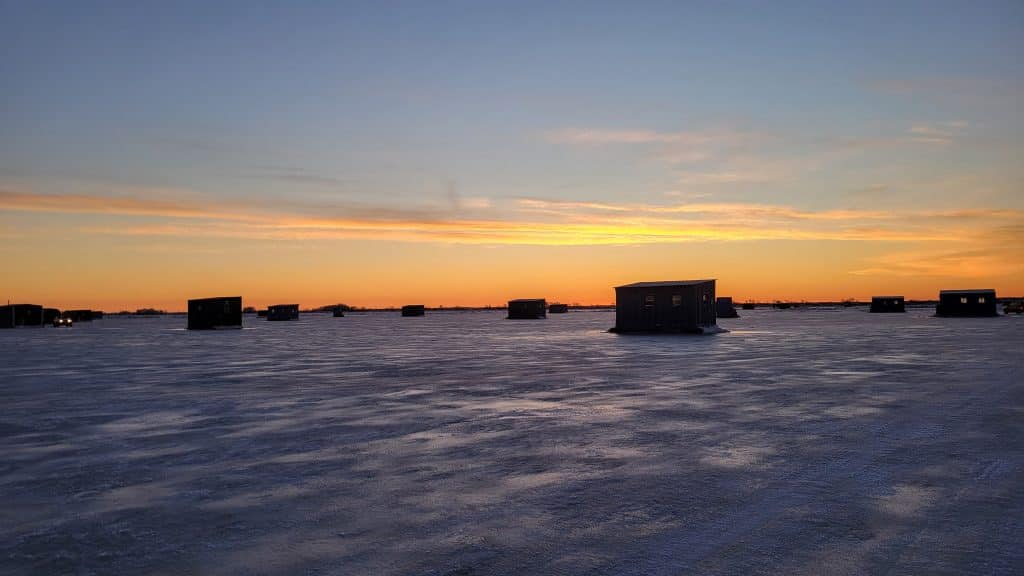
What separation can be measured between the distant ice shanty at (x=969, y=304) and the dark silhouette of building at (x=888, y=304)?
117ft

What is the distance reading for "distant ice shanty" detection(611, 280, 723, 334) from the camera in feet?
155

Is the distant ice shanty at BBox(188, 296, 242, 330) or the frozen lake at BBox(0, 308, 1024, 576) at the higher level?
the distant ice shanty at BBox(188, 296, 242, 330)

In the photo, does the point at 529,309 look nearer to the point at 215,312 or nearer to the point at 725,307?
the point at 725,307

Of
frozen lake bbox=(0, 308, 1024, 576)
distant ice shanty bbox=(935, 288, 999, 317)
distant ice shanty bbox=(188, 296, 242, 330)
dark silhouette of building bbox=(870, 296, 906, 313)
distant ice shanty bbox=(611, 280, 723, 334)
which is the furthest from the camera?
dark silhouette of building bbox=(870, 296, 906, 313)

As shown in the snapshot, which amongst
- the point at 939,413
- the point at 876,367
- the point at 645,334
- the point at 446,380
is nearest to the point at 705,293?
the point at 645,334

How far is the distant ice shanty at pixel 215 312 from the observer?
7212cm

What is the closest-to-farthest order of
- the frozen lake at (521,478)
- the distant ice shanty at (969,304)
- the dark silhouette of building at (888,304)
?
the frozen lake at (521,478), the distant ice shanty at (969,304), the dark silhouette of building at (888,304)

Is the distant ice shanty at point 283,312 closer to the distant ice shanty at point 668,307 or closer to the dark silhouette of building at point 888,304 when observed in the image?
the distant ice shanty at point 668,307

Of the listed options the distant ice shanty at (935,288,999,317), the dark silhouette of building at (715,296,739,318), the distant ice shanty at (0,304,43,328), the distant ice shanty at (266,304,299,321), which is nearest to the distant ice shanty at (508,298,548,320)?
the dark silhouette of building at (715,296,739,318)

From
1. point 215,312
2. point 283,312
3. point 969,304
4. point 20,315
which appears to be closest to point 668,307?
point 215,312

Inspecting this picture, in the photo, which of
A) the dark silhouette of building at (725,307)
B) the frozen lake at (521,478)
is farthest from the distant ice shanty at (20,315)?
the dark silhouette of building at (725,307)

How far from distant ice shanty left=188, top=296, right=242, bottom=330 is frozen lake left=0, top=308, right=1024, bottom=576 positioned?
55.8 metres

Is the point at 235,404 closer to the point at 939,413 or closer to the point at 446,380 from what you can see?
the point at 446,380

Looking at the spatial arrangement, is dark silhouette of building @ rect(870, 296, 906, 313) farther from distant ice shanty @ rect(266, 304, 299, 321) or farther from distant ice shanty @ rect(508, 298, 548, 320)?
distant ice shanty @ rect(266, 304, 299, 321)
